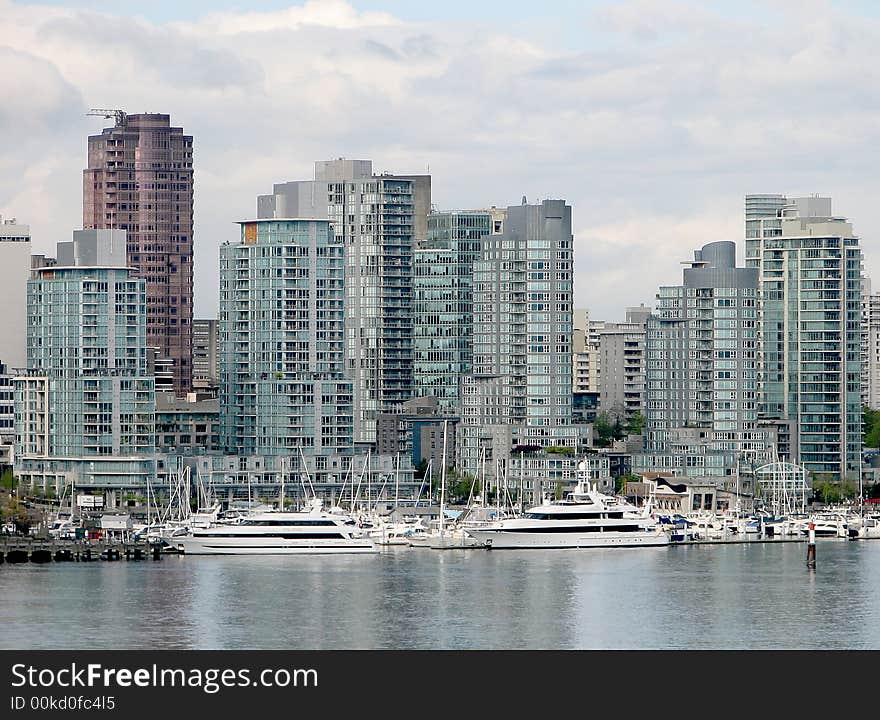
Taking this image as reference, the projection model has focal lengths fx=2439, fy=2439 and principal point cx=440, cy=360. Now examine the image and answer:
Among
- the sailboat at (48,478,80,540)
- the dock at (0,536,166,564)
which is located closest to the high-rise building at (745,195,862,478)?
the sailboat at (48,478,80,540)

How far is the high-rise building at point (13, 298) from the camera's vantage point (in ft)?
568

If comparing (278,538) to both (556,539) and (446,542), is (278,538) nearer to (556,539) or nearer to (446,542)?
(446,542)

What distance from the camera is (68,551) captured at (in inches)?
4956

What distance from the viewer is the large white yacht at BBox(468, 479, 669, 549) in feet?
436

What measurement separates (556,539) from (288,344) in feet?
118

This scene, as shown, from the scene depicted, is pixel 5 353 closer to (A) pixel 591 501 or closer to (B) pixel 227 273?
(B) pixel 227 273

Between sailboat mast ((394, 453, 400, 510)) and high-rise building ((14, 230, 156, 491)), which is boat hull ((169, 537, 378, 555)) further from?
sailboat mast ((394, 453, 400, 510))

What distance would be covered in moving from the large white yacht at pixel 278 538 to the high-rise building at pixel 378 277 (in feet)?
185

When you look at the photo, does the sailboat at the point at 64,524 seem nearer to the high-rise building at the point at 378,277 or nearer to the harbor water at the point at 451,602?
the harbor water at the point at 451,602

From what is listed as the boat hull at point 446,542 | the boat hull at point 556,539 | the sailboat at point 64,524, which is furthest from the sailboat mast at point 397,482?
the boat hull at point 556,539

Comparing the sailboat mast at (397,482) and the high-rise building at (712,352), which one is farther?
the high-rise building at (712,352)

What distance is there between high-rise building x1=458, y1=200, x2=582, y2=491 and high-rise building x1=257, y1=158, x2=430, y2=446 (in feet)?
53.5
